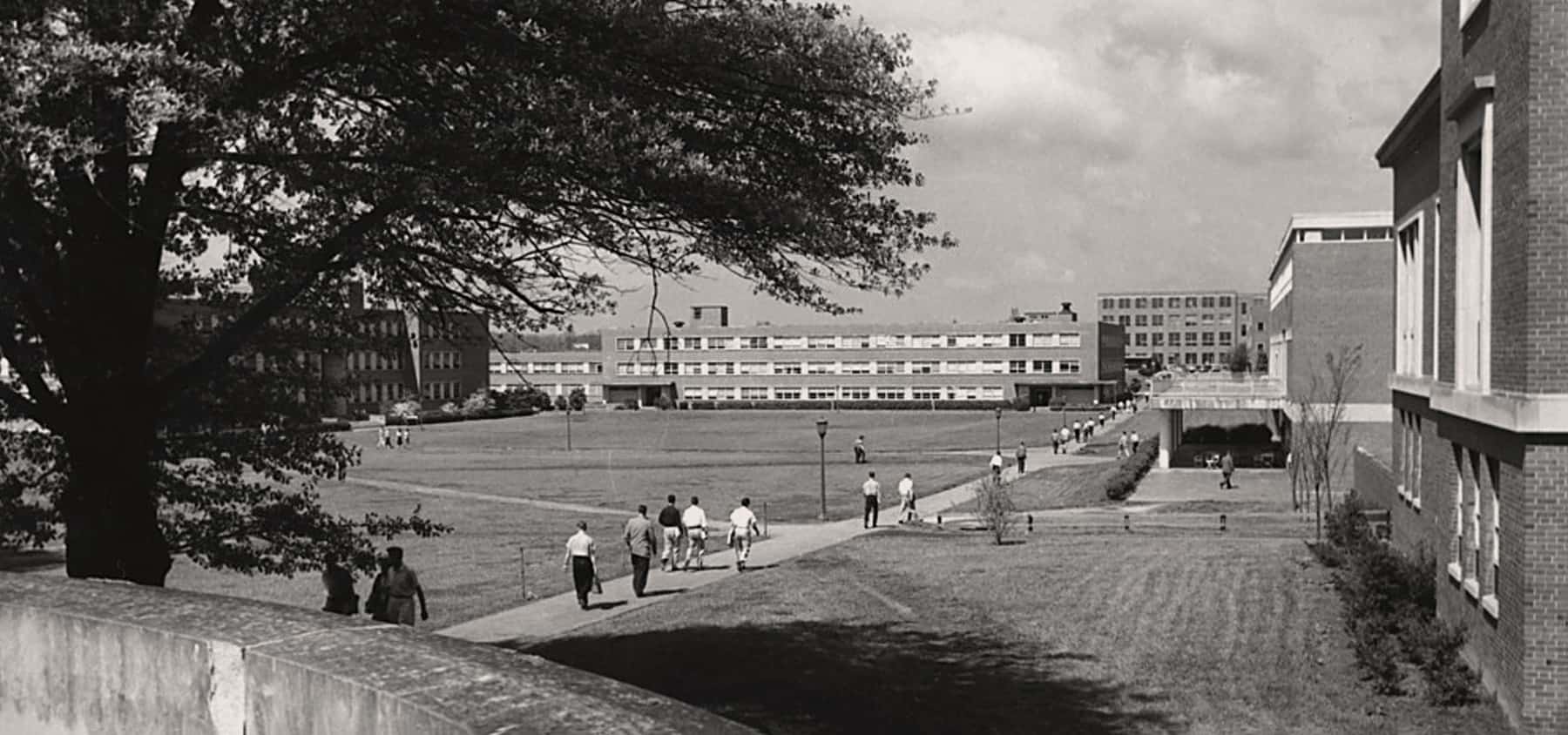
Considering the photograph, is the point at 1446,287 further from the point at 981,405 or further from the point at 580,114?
the point at 981,405

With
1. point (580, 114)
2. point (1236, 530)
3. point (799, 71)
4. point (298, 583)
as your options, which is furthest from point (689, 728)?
point (1236, 530)

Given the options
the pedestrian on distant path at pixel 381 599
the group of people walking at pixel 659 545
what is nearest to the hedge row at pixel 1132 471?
the group of people walking at pixel 659 545

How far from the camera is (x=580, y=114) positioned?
8.71 meters

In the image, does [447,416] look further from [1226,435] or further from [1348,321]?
[1348,321]

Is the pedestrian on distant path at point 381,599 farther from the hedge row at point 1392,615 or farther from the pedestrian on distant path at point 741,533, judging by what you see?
the pedestrian on distant path at point 741,533

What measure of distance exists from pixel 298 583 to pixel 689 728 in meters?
24.9

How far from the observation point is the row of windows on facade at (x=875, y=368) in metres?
119

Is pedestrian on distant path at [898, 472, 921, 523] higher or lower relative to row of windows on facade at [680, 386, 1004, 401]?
lower

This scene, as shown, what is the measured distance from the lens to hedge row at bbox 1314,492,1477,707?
15.5m

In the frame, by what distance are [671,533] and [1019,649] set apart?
34.3 ft

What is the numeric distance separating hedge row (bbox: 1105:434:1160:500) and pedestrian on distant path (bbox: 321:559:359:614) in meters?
34.3

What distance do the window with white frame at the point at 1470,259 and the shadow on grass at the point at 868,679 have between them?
5630mm

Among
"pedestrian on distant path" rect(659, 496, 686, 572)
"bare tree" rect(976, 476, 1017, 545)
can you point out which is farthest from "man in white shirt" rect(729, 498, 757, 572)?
"bare tree" rect(976, 476, 1017, 545)

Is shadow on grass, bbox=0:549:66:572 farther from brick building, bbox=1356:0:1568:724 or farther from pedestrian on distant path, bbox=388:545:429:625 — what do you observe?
brick building, bbox=1356:0:1568:724
